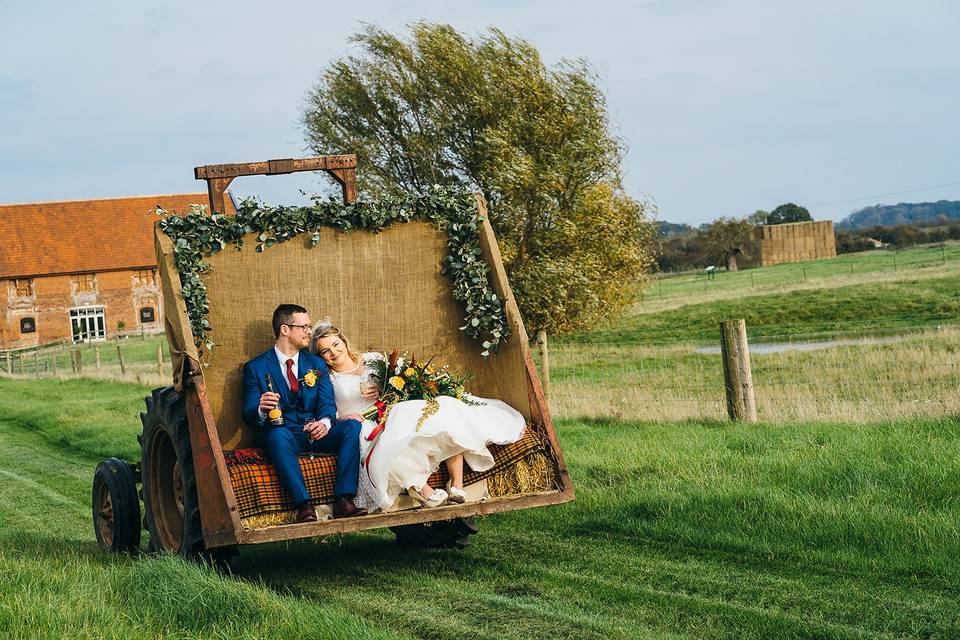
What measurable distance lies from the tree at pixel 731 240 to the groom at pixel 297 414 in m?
82.9


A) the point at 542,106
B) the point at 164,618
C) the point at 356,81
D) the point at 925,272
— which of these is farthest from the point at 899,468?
the point at 925,272

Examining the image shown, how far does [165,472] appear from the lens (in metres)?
8.50

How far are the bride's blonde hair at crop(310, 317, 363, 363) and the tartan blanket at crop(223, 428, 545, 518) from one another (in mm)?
982

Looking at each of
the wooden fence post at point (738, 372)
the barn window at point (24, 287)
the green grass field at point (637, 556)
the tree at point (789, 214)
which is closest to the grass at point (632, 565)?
the green grass field at point (637, 556)

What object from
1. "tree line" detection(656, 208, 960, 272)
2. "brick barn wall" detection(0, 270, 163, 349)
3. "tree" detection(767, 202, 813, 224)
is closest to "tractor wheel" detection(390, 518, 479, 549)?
"brick barn wall" detection(0, 270, 163, 349)

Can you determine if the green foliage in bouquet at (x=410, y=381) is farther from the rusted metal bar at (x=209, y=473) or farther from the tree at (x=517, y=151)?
the tree at (x=517, y=151)

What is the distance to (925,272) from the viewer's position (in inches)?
1914

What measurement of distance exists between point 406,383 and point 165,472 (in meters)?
2.08

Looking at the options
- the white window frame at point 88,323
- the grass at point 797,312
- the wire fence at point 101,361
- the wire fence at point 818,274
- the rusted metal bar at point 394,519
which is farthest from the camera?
the white window frame at point 88,323

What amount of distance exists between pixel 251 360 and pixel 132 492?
146 centimetres

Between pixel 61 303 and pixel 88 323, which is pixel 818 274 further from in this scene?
pixel 61 303

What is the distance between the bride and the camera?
23.9 ft

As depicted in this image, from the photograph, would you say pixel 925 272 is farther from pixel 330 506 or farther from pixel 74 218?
pixel 74 218

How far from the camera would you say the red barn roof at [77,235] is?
7175 cm
